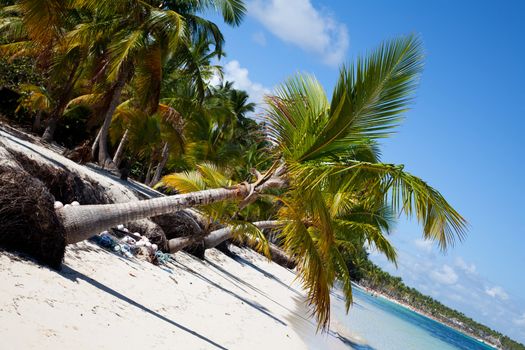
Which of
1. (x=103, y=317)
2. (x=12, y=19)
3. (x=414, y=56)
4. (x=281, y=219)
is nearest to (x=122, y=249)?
(x=281, y=219)

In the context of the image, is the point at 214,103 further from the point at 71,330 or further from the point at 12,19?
the point at 71,330

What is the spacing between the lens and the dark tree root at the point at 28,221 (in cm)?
480

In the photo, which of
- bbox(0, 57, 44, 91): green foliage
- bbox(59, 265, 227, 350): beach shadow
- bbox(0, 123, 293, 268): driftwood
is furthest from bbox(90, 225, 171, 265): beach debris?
bbox(0, 57, 44, 91): green foliage

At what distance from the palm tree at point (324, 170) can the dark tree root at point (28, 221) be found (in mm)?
531

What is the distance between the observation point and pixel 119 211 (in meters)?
6.07

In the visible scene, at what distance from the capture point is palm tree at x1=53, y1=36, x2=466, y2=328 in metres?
5.49

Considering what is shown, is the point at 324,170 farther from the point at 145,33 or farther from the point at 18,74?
the point at 18,74

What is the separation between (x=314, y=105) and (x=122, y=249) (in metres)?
3.92

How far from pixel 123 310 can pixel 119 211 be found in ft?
5.06

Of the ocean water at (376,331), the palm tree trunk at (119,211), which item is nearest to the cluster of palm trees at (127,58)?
the palm tree trunk at (119,211)

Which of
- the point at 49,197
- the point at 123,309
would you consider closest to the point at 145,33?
the point at 49,197

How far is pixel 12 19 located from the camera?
17.3m

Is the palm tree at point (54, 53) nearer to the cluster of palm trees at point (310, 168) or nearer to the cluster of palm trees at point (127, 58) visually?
the cluster of palm trees at point (127, 58)

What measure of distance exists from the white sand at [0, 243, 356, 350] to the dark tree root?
247mm
